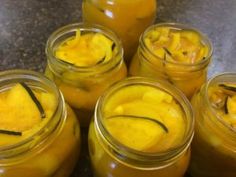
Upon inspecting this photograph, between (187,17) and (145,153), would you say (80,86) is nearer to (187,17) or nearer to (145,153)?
(145,153)

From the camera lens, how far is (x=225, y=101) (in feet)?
1.72

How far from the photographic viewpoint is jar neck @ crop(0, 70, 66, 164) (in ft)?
1.41

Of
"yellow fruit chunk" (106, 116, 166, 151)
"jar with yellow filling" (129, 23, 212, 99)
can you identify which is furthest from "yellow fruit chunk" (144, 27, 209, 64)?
"yellow fruit chunk" (106, 116, 166, 151)

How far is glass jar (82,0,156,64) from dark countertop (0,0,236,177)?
169 mm

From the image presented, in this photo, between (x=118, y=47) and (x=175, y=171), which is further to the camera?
(x=118, y=47)

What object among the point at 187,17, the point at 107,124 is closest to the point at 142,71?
the point at 107,124

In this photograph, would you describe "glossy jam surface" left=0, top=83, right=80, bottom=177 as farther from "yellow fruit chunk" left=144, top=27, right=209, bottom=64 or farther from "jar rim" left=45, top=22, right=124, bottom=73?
"yellow fruit chunk" left=144, top=27, right=209, bottom=64

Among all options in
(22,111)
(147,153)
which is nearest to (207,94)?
(147,153)

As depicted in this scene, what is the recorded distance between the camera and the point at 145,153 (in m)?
0.42

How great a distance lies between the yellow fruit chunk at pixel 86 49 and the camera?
551 millimetres

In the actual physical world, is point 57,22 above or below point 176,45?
below

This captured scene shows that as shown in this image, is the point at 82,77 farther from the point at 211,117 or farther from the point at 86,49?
the point at 211,117

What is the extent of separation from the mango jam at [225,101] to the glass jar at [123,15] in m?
0.19

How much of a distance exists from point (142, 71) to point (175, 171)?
0.19 meters
